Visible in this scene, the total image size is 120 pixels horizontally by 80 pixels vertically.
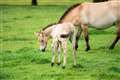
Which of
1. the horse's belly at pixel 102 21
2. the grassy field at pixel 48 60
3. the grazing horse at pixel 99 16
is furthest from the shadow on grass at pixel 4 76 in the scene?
the horse's belly at pixel 102 21

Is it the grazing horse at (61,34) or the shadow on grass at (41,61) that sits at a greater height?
Result: the grazing horse at (61,34)

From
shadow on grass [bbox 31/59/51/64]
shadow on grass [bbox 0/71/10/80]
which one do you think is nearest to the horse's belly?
shadow on grass [bbox 31/59/51/64]

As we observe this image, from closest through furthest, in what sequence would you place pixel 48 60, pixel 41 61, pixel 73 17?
1. pixel 41 61
2. pixel 48 60
3. pixel 73 17

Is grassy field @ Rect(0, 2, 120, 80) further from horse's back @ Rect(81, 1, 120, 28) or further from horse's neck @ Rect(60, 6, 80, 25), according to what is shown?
horse's neck @ Rect(60, 6, 80, 25)

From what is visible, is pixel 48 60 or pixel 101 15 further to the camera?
pixel 101 15

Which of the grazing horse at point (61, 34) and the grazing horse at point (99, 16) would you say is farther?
the grazing horse at point (99, 16)

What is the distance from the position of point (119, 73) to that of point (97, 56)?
2.87 meters

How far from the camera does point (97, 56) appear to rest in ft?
48.0

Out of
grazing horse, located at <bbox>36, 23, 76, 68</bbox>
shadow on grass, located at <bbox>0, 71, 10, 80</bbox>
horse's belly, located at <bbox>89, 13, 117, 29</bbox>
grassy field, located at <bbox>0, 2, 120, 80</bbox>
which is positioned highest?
horse's belly, located at <bbox>89, 13, 117, 29</bbox>

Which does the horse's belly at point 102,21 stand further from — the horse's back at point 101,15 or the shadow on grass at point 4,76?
the shadow on grass at point 4,76

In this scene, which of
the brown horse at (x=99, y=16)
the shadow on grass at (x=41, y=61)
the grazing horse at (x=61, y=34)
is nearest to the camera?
the grazing horse at (x=61, y=34)

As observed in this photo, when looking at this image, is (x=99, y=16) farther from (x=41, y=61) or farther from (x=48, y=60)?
(x=41, y=61)

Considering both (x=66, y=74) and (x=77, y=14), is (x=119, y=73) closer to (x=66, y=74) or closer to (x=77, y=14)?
(x=66, y=74)

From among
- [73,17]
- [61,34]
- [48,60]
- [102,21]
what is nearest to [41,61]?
[48,60]
